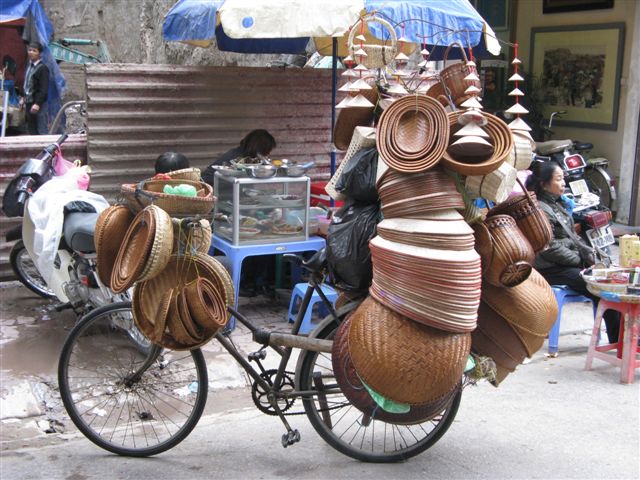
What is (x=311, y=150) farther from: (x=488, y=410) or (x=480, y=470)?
(x=480, y=470)

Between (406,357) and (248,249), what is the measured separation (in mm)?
3071

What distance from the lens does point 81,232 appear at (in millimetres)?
5289

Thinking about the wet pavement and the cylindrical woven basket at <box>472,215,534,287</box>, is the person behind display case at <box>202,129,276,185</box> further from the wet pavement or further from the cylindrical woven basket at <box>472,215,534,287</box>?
the cylindrical woven basket at <box>472,215,534,287</box>

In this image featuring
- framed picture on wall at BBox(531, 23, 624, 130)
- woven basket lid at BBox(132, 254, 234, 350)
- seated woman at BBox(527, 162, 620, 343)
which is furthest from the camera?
framed picture on wall at BBox(531, 23, 624, 130)

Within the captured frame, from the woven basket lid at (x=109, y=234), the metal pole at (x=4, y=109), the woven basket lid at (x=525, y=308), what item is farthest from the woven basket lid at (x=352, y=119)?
the metal pole at (x=4, y=109)

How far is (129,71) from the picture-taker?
7168 millimetres

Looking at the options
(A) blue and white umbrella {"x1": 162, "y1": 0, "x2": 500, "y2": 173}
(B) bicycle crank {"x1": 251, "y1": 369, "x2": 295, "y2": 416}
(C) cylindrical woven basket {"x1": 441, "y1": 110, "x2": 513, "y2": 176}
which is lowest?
(B) bicycle crank {"x1": 251, "y1": 369, "x2": 295, "y2": 416}

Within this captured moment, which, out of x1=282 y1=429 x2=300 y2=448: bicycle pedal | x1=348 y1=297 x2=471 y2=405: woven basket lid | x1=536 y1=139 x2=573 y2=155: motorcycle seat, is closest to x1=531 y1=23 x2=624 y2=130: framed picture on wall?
x1=536 y1=139 x2=573 y2=155: motorcycle seat

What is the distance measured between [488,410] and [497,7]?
831cm

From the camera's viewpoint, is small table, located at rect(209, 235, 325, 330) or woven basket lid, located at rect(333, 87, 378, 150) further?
small table, located at rect(209, 235, 325, 330)

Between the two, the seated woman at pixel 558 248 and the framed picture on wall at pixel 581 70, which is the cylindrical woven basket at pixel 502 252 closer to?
the seated woman at pixel 558 248

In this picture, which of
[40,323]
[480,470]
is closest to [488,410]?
[480,470]

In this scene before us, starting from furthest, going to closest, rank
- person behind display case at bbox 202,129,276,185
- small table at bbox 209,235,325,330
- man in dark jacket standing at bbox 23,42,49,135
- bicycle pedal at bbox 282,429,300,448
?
man in dark jacket standing at bbox 23,42,49,135 < person behind display case at bbox 202,129,276,185 < small table at bbox 209,235,325,330 < bicycle pedal at bbox 282,429,300,448

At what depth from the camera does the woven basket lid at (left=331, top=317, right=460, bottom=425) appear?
3562mm
